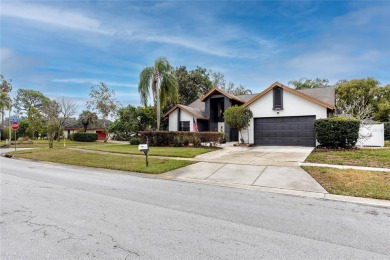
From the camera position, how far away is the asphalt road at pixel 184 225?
3332 millimetres

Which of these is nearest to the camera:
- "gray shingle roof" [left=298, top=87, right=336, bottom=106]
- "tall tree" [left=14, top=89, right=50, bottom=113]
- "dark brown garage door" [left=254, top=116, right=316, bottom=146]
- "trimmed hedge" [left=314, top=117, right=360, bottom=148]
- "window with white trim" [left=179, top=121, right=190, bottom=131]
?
"trimmed hedge" [left=314, top=117, right=360, bottom=148]

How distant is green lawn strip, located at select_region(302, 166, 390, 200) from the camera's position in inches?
254

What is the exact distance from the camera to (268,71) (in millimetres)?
30609

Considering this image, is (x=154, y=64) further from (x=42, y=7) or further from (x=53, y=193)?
(x=53, y=193)

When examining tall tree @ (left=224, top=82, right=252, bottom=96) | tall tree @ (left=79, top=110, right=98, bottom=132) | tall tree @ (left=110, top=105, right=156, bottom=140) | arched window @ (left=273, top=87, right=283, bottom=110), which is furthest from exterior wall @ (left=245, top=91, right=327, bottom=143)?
tall tree @ (left=79, top=110, right=98, bottom=132)

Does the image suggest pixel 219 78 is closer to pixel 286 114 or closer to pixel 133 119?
pixel 133 119

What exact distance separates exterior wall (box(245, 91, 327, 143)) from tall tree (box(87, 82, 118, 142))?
2427 centimetres

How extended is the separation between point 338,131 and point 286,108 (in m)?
5.40

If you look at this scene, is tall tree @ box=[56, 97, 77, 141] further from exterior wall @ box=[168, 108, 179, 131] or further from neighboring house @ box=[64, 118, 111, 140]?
exterior wall @ box=[168, 108, 179, 131]

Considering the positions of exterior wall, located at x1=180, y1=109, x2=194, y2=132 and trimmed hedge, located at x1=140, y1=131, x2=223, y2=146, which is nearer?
trimmed hedge, located at x1=140, y1=131, x2=223, y2=146

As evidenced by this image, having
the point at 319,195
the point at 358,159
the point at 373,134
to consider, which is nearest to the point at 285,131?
the point at 373,134

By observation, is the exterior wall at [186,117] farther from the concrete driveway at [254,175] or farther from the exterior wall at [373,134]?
the exterior wall at [373,134]

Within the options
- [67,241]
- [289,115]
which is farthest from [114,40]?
[67,241]

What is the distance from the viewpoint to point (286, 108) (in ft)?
63.8
